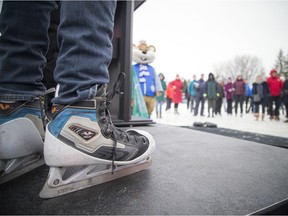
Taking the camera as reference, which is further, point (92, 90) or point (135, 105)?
point (135, 105)

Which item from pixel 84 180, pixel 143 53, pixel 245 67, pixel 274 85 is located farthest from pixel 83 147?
pixel 245 67

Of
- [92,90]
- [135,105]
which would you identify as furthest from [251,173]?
[135,105]

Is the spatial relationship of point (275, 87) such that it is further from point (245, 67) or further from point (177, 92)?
point (245, 67)

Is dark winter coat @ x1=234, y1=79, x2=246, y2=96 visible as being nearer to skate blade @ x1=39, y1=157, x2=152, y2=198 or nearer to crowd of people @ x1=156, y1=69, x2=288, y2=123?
crowd of people @ x1=156, y1=69, x2=288, y2=123

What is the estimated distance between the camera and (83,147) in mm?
500

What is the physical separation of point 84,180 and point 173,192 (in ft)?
0.84

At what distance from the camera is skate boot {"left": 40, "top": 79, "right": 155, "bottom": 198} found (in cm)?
47

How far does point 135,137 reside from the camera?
65 centimetres

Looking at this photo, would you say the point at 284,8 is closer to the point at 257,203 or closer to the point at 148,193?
the point at 257,203

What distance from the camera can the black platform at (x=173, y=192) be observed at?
423 mm

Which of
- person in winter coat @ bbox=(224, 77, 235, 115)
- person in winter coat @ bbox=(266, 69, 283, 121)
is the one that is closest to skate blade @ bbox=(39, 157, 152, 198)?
person in winter coat @ bbox=(266, 69, 283, 121)

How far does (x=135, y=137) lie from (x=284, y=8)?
1.82 metres

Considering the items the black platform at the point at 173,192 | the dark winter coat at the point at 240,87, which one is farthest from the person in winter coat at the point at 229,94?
the black platform at the point at 173,192

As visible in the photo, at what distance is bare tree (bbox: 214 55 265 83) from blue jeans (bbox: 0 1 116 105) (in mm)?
25216
